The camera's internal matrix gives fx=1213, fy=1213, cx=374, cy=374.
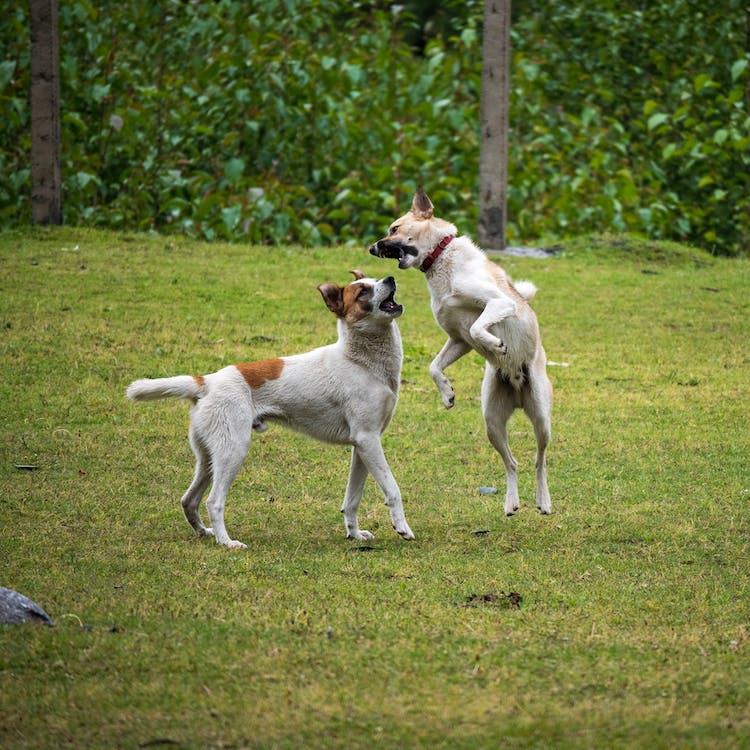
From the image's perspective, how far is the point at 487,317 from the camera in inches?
292

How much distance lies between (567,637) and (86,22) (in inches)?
572

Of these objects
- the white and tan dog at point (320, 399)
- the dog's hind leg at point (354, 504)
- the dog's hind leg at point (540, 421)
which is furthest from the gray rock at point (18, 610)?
the dog's hind leg at point (540, 421)

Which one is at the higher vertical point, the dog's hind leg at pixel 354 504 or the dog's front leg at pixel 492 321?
the dog's front leg at pixel 492 321

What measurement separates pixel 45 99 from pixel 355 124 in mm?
5142

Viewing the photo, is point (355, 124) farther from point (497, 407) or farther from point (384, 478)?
point (384, 478)

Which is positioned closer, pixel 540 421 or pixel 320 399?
pixel 320 399

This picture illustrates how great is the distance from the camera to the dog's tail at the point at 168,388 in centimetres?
678

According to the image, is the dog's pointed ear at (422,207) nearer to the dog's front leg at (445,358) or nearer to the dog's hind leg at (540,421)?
the dog's front leg at (445,358)

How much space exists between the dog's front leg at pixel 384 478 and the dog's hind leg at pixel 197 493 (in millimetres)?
874

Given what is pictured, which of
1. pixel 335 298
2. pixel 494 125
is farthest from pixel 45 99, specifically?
pixel 335 298

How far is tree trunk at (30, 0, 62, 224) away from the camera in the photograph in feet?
46.6

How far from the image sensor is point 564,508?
25.3 ft

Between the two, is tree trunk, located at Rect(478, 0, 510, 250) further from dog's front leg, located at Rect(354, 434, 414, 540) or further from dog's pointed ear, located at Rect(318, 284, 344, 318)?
dog's front leg, located at Rect(354, 434, 414, 540)

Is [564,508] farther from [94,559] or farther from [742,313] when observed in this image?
[742,313]
